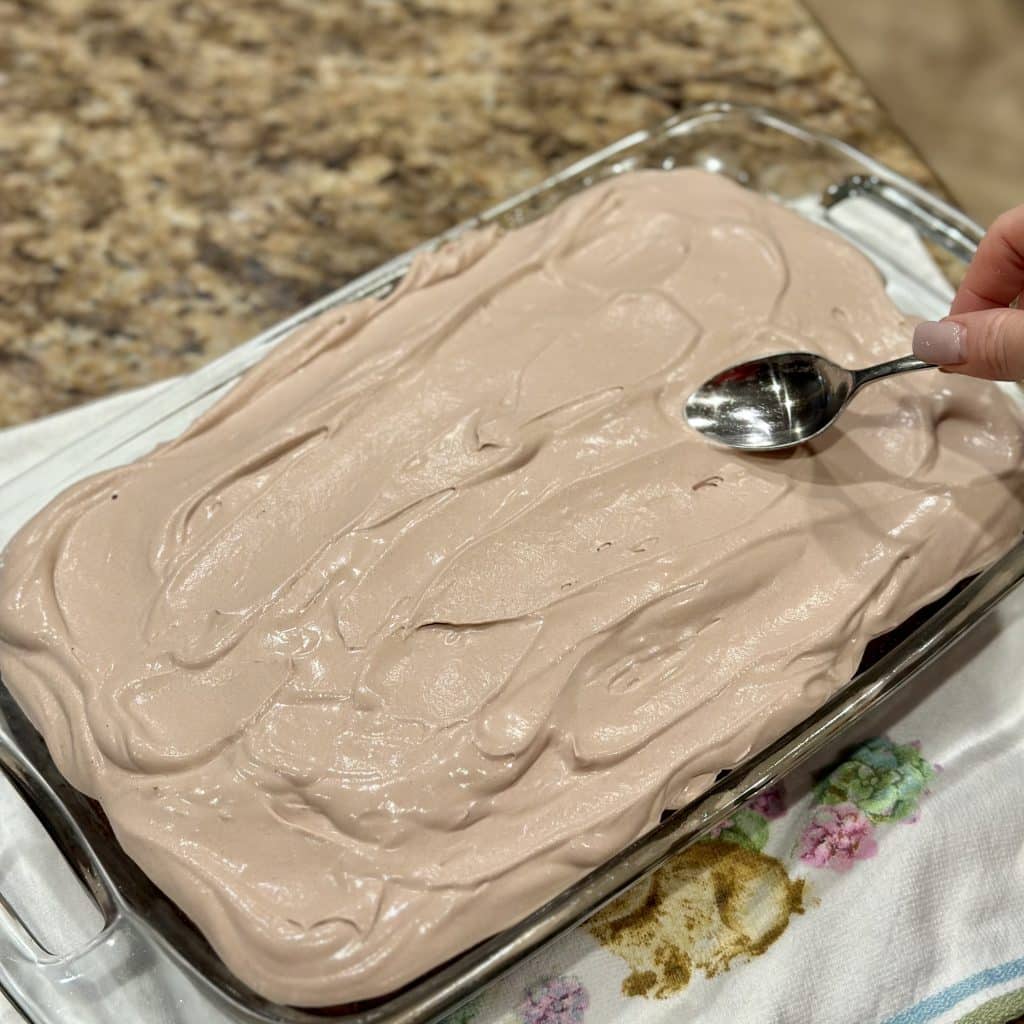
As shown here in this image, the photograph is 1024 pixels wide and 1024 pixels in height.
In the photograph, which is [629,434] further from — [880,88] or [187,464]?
[880,88]

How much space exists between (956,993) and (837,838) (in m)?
0.20

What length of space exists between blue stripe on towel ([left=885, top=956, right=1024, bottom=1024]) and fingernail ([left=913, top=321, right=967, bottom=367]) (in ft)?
2.24

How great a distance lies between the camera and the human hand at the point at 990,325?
1.13 metres

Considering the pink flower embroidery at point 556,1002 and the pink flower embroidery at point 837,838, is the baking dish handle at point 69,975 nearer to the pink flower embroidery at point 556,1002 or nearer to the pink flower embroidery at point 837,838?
the pink flower embroidery at point 556,1002

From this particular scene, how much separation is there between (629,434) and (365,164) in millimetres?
951

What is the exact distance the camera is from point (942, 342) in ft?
3.86

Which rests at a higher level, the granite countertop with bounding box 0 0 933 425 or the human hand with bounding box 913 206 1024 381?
the granite countertop with bounding box 0 0 933 425

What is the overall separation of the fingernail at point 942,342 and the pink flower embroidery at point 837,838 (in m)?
0.55

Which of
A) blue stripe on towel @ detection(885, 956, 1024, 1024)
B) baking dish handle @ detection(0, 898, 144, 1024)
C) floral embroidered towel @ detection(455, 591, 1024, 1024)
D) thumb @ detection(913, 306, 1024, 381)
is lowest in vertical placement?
blue stripe on towel @ detection(885, 956, 1024, 1024)

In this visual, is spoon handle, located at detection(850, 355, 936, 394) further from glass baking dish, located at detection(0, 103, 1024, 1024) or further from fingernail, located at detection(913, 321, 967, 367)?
glass baking dish, located at detection(0, 103, 1024, 1024)

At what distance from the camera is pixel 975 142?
2.07 metres

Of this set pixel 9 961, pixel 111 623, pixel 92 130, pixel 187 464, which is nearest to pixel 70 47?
pixel 92 130

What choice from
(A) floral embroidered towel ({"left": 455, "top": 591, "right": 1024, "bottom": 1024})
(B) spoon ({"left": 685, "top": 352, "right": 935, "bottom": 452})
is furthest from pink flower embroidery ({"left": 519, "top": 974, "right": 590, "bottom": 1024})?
(B) spoon ({"left": 685, "top": 352, "right": 935, "bottom": 452})

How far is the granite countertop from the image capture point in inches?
72.7
